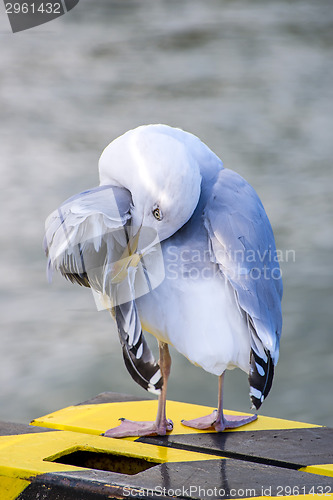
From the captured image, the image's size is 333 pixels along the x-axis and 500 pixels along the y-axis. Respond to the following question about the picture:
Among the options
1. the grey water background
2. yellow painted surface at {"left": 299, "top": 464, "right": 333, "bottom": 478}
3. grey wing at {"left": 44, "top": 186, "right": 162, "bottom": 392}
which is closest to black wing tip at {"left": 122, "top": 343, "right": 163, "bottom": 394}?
grey wing at {"left": 44, "top": 186, "right": 162, "bottom": 392}

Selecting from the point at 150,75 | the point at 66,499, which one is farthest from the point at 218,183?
the point at 150,75

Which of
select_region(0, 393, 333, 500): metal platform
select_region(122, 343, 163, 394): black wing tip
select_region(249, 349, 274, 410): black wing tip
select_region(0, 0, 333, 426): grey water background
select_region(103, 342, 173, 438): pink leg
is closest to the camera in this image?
select_region(0, 393, 333, 500): metal platform

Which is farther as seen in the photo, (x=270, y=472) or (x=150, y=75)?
(x=150, y=75)

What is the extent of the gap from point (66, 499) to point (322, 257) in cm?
374

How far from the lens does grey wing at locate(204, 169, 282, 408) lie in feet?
5.56

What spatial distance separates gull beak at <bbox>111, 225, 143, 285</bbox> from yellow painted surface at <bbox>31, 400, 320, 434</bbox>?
0.59 meters

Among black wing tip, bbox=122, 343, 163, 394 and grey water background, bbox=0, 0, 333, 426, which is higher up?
black wing tip, bbox=122, 343, 163, 394

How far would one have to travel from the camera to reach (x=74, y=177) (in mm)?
5836

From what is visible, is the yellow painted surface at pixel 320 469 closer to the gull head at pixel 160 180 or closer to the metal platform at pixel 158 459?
the metal platform at pixel 158 459

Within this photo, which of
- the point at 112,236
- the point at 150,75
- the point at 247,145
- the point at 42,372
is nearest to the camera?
→ the point at 112,236

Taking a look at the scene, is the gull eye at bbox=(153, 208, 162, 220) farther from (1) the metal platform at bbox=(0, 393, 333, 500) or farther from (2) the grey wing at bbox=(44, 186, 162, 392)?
(1) the metal platform at bbox=(0, 393, 333, 500)

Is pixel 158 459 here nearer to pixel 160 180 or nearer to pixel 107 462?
pixel 107 462

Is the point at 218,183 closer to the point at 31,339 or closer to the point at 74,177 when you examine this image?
the point at 31,339

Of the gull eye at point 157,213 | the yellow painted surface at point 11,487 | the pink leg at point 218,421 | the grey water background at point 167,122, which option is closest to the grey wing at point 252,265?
the gull eye at point 157,213
